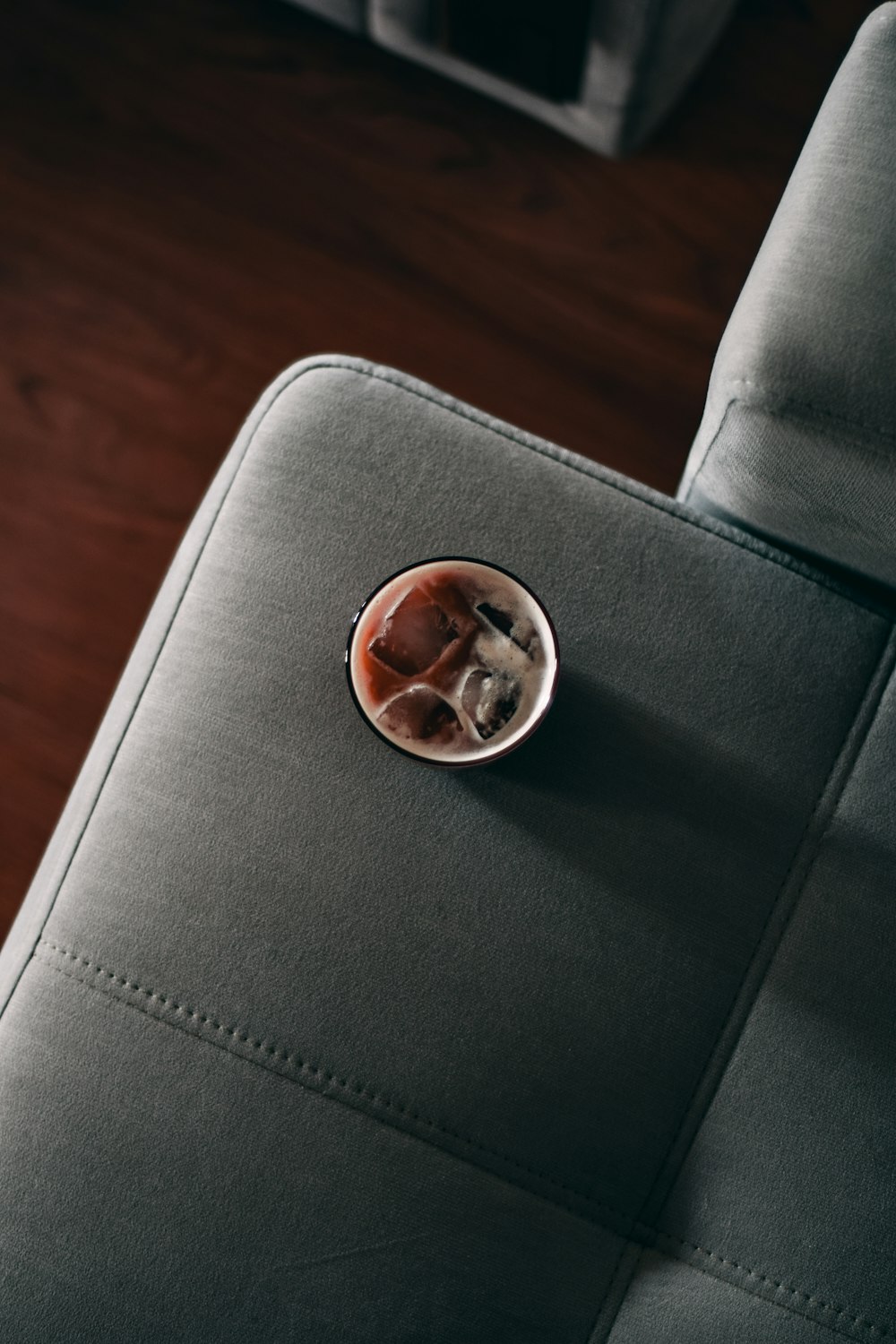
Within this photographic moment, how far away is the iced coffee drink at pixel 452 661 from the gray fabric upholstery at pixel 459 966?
0.05 meters

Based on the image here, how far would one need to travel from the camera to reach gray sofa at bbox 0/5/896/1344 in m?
0.61

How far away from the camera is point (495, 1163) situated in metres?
0.62

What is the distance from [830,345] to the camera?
608 millimetres

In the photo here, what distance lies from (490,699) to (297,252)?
31.1 inches

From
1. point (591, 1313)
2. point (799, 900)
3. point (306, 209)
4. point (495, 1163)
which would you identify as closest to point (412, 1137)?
point (495, 1163)

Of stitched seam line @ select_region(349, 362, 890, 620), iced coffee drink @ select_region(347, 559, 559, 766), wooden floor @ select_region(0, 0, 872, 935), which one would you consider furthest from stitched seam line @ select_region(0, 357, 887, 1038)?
wooden floor @ select_region(0, 0, 872, 935)

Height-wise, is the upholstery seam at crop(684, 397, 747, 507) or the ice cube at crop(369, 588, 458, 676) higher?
the upholstery seam at crop(684, 397, 747, 507)

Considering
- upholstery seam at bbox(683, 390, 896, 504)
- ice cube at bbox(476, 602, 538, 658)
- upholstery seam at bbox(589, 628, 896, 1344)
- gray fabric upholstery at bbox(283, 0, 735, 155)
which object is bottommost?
upholstery seam at bbox(589, 628, 896, 1344)

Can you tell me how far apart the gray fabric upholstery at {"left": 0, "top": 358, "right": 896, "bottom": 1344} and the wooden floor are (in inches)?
20.4

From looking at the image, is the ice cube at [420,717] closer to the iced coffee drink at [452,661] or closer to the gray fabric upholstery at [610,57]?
the iced coffee drink at [452,661]

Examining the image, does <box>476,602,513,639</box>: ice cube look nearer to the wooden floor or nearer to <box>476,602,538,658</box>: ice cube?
<box>476,602,538,658</box>: ice cube

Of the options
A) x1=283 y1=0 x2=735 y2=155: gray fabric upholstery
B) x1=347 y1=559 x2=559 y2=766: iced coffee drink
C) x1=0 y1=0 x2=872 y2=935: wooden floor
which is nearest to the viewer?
x1=347 y1=559 x2=559 y2=766: iced coffee drink

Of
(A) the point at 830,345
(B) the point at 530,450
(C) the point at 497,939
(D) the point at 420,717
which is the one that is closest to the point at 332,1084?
(C) the point at 497,939

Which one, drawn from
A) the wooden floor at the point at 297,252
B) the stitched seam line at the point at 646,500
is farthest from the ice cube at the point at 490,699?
the wooden floor at the point at 297,252
